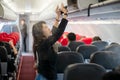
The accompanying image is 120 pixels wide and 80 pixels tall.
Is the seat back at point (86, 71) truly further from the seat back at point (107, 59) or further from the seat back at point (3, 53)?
the seat back at point (3, 53)

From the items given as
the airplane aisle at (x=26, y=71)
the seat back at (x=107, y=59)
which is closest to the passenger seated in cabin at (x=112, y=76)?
the seat back at (x=107, y=59)

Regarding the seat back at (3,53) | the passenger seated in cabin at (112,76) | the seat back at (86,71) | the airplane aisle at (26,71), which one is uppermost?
the passenger seated in cabin at (112,76)

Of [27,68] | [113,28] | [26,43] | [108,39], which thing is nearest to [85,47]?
[113,28]

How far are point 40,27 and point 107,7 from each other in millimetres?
1599

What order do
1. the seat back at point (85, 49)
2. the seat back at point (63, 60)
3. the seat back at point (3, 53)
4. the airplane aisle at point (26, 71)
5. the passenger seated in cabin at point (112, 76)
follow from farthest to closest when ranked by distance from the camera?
the airplane aisle at point (26, 71) < the seat back at point (3, 53) < the seat back at point (85, 49) < the seat back at point (63, 60) < the passenger seated in cabin at point (112, 76)

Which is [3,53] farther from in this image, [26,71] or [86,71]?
[26,71]

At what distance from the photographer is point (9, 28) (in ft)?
74.2

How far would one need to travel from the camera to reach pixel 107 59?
5688 millimetres

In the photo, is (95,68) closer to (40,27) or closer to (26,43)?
(40,27)

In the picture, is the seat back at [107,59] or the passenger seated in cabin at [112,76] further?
the seat back at [107,59]

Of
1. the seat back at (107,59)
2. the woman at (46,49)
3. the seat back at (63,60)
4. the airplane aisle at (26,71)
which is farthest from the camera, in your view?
the airplane aisle at (26,71)

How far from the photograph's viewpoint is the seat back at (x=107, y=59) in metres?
5.51

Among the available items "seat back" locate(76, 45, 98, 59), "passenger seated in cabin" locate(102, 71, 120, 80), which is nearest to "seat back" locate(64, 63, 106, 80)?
"passenger seated in cabin" locate(102, 71, 120, 80)

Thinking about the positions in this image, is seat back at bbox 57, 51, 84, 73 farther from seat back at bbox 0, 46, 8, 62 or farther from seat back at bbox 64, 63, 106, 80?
seat back at bbox 0, 46, 8, 62
